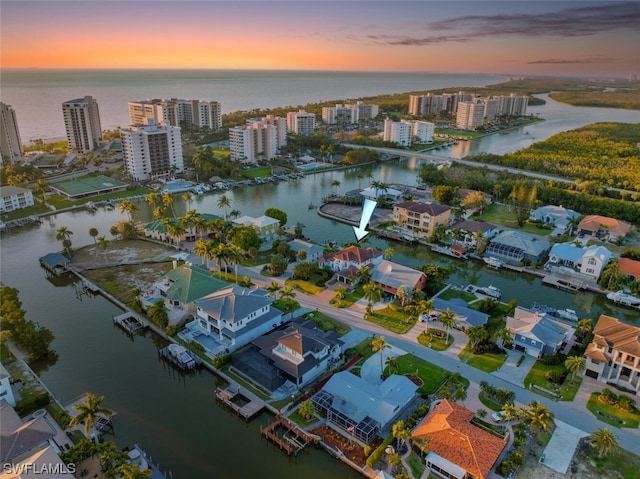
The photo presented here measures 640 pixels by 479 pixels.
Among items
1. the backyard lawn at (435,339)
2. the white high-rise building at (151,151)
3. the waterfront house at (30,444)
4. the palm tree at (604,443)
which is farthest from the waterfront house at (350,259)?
the white high-rise building at (151,151)

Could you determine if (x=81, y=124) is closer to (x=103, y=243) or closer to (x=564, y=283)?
(x=103, y=243)

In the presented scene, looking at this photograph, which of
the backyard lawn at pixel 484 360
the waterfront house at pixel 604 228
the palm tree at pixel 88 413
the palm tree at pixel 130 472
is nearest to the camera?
the palm tree at pixel 130 472

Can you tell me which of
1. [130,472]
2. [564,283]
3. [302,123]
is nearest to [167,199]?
[130,472]

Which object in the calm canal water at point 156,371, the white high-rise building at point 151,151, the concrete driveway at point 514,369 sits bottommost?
the calm canal water at point 156,371

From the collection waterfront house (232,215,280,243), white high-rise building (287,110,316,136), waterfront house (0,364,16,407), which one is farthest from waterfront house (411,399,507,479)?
white high-rise building (287,110,316,136)

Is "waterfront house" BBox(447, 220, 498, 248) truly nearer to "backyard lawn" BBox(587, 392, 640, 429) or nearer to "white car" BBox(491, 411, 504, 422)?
"backyard lawn" BBox(587, 392, 640, 429)

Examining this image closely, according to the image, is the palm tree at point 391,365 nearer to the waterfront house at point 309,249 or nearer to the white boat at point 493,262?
the waterfront house at point 309,249

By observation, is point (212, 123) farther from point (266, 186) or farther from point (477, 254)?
point (477, 254)
